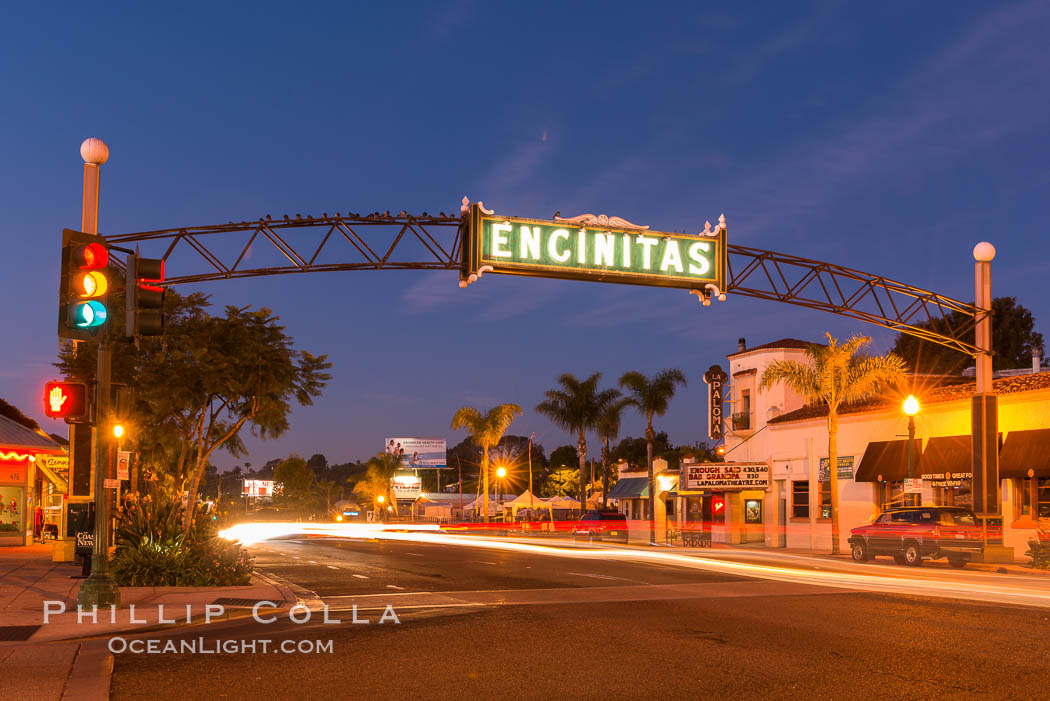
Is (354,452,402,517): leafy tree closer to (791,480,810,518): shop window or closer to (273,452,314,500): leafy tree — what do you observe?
(273,452,314,500): leafy tree

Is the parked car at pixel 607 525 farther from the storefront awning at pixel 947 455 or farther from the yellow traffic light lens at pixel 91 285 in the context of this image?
the yellow traffic light lens at pixel 91 285

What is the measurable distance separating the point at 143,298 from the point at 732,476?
34161 millimetres

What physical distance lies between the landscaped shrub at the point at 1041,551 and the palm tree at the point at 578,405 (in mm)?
35021

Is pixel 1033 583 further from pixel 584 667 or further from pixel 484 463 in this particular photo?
pixel 484 463

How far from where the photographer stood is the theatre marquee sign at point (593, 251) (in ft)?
66.0

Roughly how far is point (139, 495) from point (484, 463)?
5217cm

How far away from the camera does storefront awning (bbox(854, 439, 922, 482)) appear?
34.8 m

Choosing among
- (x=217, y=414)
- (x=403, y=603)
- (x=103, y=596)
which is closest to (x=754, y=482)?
(x=217, y=414)

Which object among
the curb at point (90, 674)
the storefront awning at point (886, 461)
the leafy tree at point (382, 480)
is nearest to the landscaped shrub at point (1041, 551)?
the storefront awning at point (886, 461)

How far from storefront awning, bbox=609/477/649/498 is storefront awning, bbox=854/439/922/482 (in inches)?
865

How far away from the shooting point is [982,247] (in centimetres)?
2628

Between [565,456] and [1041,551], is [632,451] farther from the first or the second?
[1041,551]

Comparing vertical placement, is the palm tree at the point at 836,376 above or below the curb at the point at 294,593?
above

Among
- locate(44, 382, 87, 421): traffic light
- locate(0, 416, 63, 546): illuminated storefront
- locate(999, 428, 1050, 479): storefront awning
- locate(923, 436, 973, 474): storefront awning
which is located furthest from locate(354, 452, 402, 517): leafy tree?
locate(44, 382, 87, 421): traffic light
